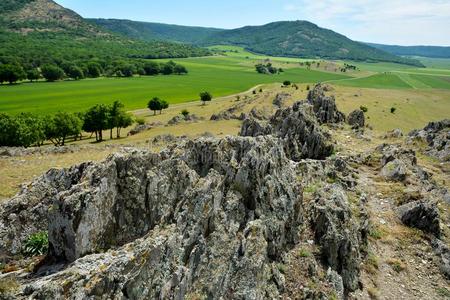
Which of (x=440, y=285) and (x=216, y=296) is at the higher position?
(x=216, y=296)

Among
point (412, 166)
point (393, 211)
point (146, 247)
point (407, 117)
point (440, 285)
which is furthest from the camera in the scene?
point (407, 117)

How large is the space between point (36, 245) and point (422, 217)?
102 feet

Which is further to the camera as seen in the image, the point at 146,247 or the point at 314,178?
the point at 314,178

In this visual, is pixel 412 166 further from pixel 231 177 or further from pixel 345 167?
pixel 231 177

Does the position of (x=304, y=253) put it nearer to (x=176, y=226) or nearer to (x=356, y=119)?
(x=176, y=226)

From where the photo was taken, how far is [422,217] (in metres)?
32.8

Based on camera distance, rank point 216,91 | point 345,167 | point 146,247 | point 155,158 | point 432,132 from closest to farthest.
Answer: point 146,247 → point 155,158 → point 345,167 → point 432,132 → point 216,91

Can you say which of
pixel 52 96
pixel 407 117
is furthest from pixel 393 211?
pixel 52 96

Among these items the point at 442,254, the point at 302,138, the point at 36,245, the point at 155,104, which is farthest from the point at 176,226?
the point at 155,104

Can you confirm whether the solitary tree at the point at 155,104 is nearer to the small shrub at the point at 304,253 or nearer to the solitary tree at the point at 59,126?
the solitary tree at the point at 59,126

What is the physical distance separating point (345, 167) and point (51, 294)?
1437 inches

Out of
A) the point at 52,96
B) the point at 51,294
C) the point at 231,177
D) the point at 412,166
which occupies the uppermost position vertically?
the point at 231,177

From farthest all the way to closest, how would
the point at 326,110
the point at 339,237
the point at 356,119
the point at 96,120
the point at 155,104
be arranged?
the point at 155,104 < the point at 96,120 < the point at 356,119 < the point at 326,110 < the point at 339,237

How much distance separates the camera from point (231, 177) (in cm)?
2277
